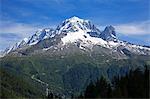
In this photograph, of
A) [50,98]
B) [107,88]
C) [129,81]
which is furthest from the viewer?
[50,98]

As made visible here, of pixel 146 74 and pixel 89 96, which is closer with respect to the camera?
pixel 146 74

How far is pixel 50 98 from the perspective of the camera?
136 metres

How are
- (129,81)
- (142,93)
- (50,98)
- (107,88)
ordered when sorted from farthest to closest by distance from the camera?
(50,98)
(107,88)
(129,81)
(142,93)

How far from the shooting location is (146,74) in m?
87.2

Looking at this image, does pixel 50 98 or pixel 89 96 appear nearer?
pixel 89 96

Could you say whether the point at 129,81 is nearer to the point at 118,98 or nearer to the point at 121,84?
the point at 121,84

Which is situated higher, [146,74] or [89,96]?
[146,74]

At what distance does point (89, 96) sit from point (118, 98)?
22.7 metres

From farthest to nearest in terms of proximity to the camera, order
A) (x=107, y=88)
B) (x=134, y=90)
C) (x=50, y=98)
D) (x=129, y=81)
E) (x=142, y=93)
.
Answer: (x=50, y=98) < (x=107, y=88) < (x=129, y=81) < (x=134, y=90) < (x=142, y=93)

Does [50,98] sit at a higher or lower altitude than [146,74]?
lower

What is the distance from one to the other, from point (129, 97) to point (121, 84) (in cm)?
1074

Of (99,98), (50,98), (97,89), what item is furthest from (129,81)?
(50,98)

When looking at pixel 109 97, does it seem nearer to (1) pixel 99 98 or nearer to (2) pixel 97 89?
(1) pixel 99 98

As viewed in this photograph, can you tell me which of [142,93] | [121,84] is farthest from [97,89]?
[142,93]
